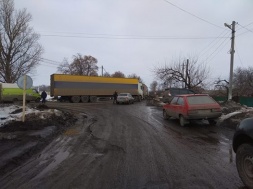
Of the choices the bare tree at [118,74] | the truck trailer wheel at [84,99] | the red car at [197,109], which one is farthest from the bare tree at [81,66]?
the red car at [197,109]

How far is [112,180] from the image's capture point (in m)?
5.45

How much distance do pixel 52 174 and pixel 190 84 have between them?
39.6 m

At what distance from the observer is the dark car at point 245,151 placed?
4.85 metres

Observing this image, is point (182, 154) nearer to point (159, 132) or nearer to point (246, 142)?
point (246, 142)

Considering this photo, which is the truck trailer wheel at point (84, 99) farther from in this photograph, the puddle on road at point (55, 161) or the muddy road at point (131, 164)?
the puddle on road at point (55, 161)

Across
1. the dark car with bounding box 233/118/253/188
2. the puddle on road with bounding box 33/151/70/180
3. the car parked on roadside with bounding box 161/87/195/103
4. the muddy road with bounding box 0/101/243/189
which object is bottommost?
the puddle on road with bounding box 33/151/70/180

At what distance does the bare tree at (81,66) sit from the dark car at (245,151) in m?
80.5

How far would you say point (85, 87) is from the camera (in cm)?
4100

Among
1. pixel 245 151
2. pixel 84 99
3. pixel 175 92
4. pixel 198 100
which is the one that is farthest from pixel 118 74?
pixel 245 151

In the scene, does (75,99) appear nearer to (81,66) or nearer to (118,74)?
(81,66)

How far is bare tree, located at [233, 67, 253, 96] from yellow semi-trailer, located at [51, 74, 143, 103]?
33.5m

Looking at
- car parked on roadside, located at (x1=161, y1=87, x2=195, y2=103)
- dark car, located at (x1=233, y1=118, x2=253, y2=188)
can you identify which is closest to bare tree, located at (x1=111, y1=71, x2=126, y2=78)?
car parked on roadside, located at (x1=161, y1=87, x2=195, y2=103)

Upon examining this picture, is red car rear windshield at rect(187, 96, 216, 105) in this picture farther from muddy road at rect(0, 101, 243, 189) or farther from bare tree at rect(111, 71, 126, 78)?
bare tree at rect(111, 71, 126, 78)

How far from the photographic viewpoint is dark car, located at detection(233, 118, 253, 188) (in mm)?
4848
